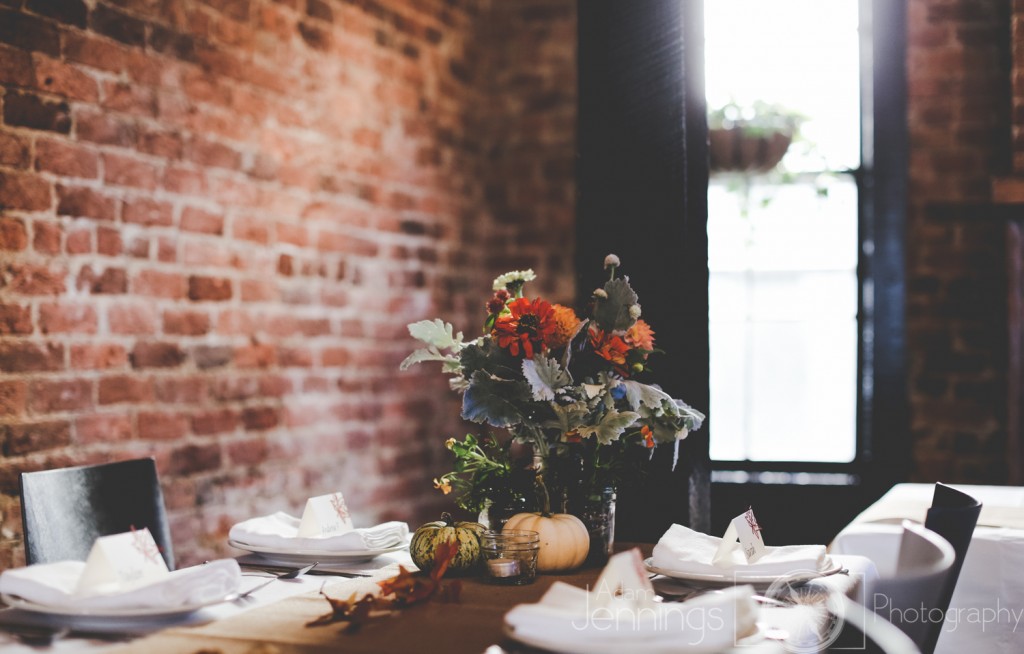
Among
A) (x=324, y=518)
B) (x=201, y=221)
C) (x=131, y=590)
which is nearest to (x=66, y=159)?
(x=201, y=221)

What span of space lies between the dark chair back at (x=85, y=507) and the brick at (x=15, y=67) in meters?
0.90

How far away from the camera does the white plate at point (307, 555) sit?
1776mm

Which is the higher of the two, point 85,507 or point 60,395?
point 60,395

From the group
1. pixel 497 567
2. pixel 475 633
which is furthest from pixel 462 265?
pixel 475 633

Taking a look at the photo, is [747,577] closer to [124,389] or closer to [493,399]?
[493,399]

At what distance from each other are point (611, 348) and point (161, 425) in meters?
1.48

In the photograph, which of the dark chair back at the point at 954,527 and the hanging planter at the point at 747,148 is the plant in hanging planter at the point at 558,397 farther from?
the hanging planter at the point at 747,148

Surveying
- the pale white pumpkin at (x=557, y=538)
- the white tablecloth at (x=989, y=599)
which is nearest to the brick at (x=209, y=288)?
the pale white pumpkin at (x=557, y=538)

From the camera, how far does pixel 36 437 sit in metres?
2.38

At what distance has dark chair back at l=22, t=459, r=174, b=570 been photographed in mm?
1899

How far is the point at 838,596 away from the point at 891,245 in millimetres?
2815

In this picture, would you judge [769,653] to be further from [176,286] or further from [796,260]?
[796,260]

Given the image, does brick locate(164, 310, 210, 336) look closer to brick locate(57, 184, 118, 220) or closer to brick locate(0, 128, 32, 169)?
brick locate(57, 184, 118, 220)

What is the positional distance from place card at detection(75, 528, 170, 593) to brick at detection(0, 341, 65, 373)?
41.6 inches
